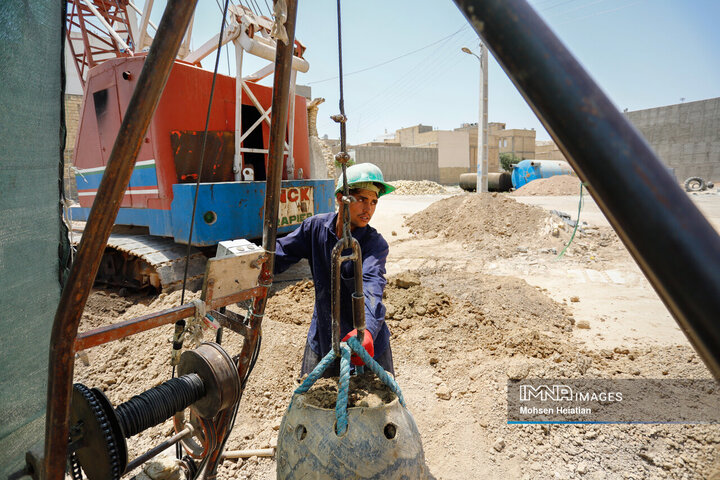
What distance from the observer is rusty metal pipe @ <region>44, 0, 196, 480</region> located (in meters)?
1.02

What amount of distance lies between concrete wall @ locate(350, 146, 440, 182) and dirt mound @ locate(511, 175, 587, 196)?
16.5 meters

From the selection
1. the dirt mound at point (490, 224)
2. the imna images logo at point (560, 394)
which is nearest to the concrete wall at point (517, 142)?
the dirt mound at point (490, 224)

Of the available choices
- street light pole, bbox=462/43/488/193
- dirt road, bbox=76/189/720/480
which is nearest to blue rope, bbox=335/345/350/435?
dirt road, bbox=76/189/720/480

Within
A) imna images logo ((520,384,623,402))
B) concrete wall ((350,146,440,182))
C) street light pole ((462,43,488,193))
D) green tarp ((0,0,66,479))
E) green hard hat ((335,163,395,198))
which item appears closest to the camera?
green tarp ((0,0,66,479))

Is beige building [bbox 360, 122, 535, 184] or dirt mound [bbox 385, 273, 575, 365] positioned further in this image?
beige building [bbox 360, 122, 535, 184]

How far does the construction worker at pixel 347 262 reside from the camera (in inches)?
94.0

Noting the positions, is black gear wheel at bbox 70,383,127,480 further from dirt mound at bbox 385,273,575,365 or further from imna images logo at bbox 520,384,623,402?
dirt mound at bbox 385,273,575,365

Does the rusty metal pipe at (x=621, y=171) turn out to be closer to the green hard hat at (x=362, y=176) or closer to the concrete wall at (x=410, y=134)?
the green hard hat at (x=362, y=176)

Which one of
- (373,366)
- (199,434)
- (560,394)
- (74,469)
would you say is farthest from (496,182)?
(74,469)

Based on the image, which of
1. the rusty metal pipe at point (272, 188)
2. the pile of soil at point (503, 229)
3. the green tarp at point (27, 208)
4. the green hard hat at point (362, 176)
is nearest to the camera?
the rusty metal pipe at point (272, 188)

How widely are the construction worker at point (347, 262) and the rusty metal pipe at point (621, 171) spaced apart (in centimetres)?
175

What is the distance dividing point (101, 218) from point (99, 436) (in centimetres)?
72

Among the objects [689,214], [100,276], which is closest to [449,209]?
[100,276]

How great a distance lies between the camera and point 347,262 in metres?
2.47
